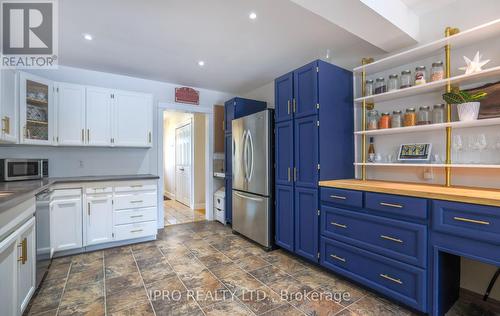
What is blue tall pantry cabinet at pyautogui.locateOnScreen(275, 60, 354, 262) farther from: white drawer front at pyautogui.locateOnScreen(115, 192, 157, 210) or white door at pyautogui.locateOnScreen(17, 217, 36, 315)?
white door at pyautogui.locateOnScreen(17, 217, 36, 315)

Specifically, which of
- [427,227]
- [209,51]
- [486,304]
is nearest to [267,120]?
[209,51]

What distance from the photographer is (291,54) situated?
2.98 m

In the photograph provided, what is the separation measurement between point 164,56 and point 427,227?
3.29 meters

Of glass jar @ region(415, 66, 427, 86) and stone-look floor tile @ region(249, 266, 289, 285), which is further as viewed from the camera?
stone-look floor tile @ region(249, 266, 289, 285)

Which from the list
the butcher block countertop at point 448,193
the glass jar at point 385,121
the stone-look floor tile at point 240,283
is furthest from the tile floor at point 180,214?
the glass jar at point 385,121

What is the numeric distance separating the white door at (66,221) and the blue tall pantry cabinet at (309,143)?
255cm

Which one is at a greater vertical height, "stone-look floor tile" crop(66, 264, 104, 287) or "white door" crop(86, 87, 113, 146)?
"white door" crop(86, 87, 113, 146)

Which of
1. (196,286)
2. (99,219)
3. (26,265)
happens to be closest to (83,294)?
(26,265)

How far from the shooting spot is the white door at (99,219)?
9.91 feet

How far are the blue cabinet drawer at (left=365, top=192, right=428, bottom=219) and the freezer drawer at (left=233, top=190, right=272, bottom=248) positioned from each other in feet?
4.39

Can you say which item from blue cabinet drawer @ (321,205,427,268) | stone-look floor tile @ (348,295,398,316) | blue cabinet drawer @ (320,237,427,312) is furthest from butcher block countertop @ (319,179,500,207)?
stone-look floor tile @ (348,295,398,316)

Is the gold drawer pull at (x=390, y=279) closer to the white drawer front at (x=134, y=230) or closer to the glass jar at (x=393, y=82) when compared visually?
the glass jar at (x=393, y=82)

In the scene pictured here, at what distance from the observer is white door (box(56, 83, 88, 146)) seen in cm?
311

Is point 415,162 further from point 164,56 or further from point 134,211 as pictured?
point 134,211
